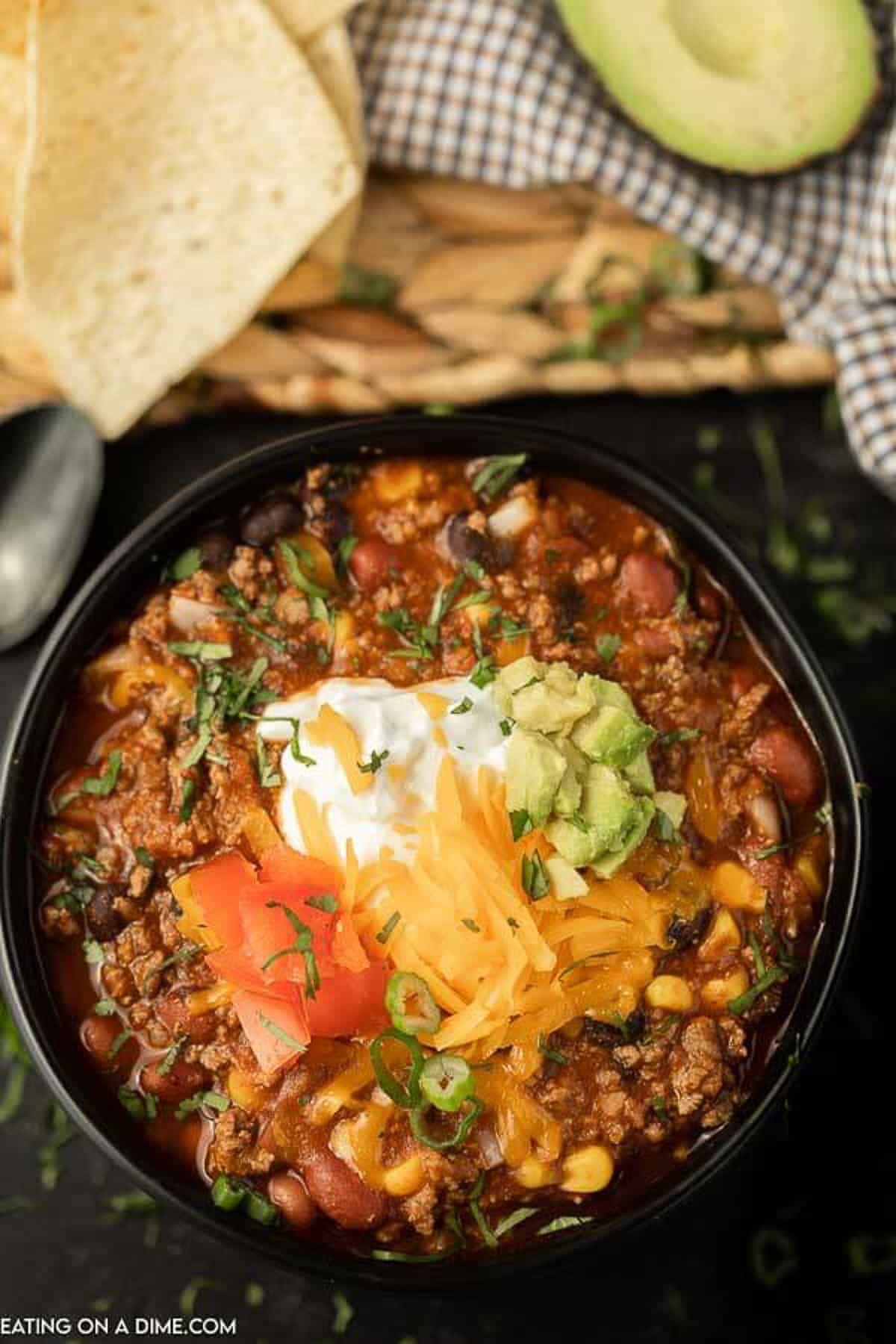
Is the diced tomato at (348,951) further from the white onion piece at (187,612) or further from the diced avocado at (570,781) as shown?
the white onion piece at (187,612)

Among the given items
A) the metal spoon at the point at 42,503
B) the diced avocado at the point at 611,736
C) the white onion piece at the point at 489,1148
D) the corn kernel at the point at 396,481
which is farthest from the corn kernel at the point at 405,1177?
the metal spoon at the point at 42,503

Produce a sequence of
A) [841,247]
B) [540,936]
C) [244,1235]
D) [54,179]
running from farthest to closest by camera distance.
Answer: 1. [841,247]
2. [54,179]
3. [244,1235]
4. [540,936]

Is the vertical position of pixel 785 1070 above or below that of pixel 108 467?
below

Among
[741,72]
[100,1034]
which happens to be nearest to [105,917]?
[100,1034]

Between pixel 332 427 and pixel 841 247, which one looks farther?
pixel 841 247

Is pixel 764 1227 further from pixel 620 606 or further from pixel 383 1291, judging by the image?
pixel 620 606

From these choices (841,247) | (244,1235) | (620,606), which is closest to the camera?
(244,1235)

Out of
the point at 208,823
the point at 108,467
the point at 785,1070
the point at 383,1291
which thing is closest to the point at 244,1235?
the point at 383,1291
